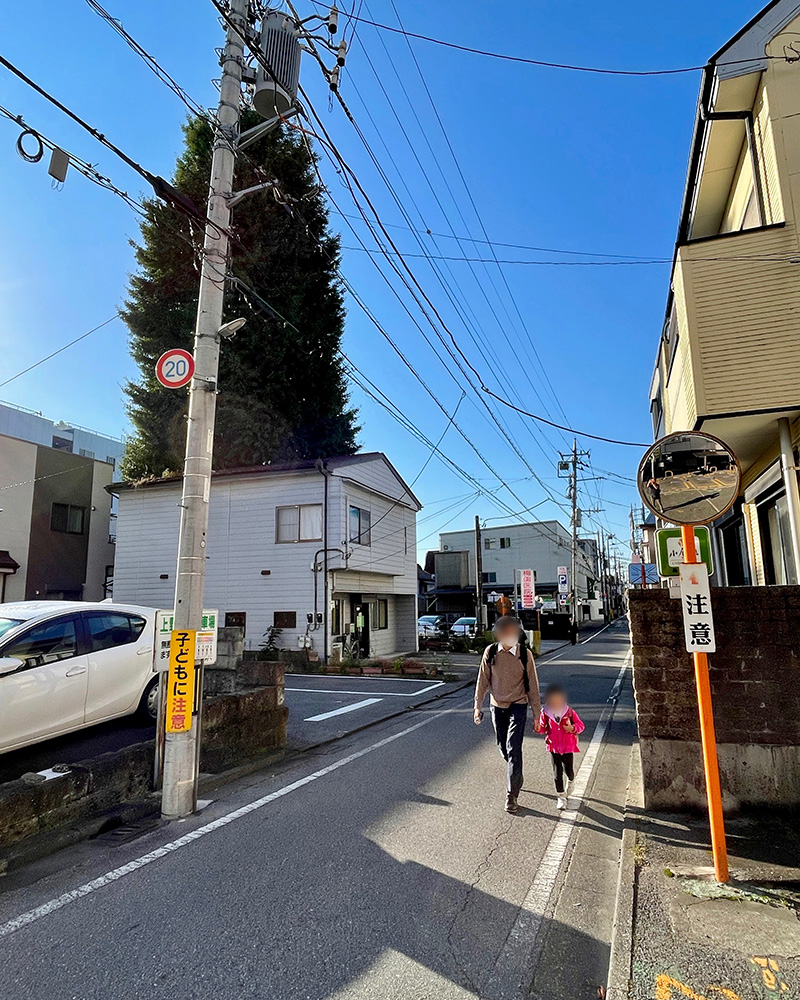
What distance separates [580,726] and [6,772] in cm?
544

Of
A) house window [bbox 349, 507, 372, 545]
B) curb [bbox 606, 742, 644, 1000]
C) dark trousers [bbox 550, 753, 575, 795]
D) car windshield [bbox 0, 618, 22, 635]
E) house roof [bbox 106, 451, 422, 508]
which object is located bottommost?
curb [bbox 606, 742, 644, 1000]

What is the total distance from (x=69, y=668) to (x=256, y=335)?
21.6 meters

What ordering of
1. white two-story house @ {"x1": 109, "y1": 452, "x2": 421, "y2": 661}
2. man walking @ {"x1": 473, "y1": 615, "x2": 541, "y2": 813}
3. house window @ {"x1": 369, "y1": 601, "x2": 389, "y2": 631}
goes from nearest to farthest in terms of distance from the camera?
man walking @ {"x1": 473, "y1": 615, "x2": 541, "y2": 813}, white two-story house @ {"x1": 109, "y1": 452, "x2": 421, "y2": 661}, house window @ {"x1": 369, "y1": 601, "x2": 389, "y2": 631}

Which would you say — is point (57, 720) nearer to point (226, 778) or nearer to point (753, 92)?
point (226, 778)

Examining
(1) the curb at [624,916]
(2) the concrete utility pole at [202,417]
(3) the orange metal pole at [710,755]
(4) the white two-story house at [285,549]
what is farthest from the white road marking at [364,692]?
(3) the orange metal pole at [710,755]

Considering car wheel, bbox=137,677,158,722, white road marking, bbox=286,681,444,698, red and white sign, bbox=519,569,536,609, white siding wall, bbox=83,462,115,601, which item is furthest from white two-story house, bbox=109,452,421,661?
Result: car wheel, bbox=137,677,158,722

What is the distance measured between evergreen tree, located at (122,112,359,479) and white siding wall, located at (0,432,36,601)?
5.29m

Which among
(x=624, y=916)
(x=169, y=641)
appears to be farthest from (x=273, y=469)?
(x=624, y=916)

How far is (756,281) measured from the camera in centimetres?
685

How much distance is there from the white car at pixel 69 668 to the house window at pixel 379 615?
1563 cm

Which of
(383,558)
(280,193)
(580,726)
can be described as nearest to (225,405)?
(383,558)

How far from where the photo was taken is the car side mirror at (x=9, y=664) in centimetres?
495

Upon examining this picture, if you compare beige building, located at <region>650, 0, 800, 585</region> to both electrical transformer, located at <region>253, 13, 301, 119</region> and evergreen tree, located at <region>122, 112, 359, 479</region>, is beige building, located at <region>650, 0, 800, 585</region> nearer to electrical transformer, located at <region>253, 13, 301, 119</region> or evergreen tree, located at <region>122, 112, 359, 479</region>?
electrical transformer, located at <region>253, 13, 301, 119</region>

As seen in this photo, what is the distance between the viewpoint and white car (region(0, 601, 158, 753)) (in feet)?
17.2
